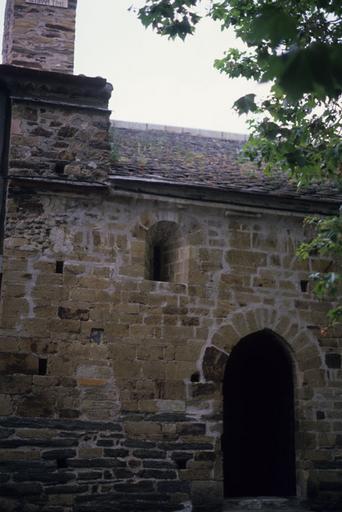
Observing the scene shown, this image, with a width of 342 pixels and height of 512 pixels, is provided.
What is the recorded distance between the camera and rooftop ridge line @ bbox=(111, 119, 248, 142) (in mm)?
12586

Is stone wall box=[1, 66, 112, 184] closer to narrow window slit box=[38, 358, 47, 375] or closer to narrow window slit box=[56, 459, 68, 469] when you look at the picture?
narrow window slit box=[38, 358, 47, 375]

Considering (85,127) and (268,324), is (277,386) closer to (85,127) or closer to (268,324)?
(268,324)

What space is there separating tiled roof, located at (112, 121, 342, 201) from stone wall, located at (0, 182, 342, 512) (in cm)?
42

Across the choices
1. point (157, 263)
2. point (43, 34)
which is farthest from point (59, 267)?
point (43, 34)

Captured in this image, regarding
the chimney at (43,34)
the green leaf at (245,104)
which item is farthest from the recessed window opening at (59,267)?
the chimney at (43,34)

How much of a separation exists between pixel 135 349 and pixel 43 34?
17.6ft

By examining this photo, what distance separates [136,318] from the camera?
27.4 ft

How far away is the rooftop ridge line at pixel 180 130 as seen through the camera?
12.6 metres

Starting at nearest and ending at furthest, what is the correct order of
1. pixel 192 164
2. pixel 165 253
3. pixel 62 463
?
pixel 62 463
pixel 165 253
pixel 192 164

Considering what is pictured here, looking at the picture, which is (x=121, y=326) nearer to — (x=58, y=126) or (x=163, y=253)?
(x=163, y=253)

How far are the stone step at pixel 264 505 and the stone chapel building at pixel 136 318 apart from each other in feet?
0.08

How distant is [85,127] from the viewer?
8.76 meters

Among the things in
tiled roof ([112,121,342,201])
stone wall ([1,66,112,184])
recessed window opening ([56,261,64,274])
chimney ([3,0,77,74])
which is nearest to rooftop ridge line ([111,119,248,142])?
tiled roof ([112,121,342,201])

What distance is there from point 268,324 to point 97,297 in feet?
7.59
